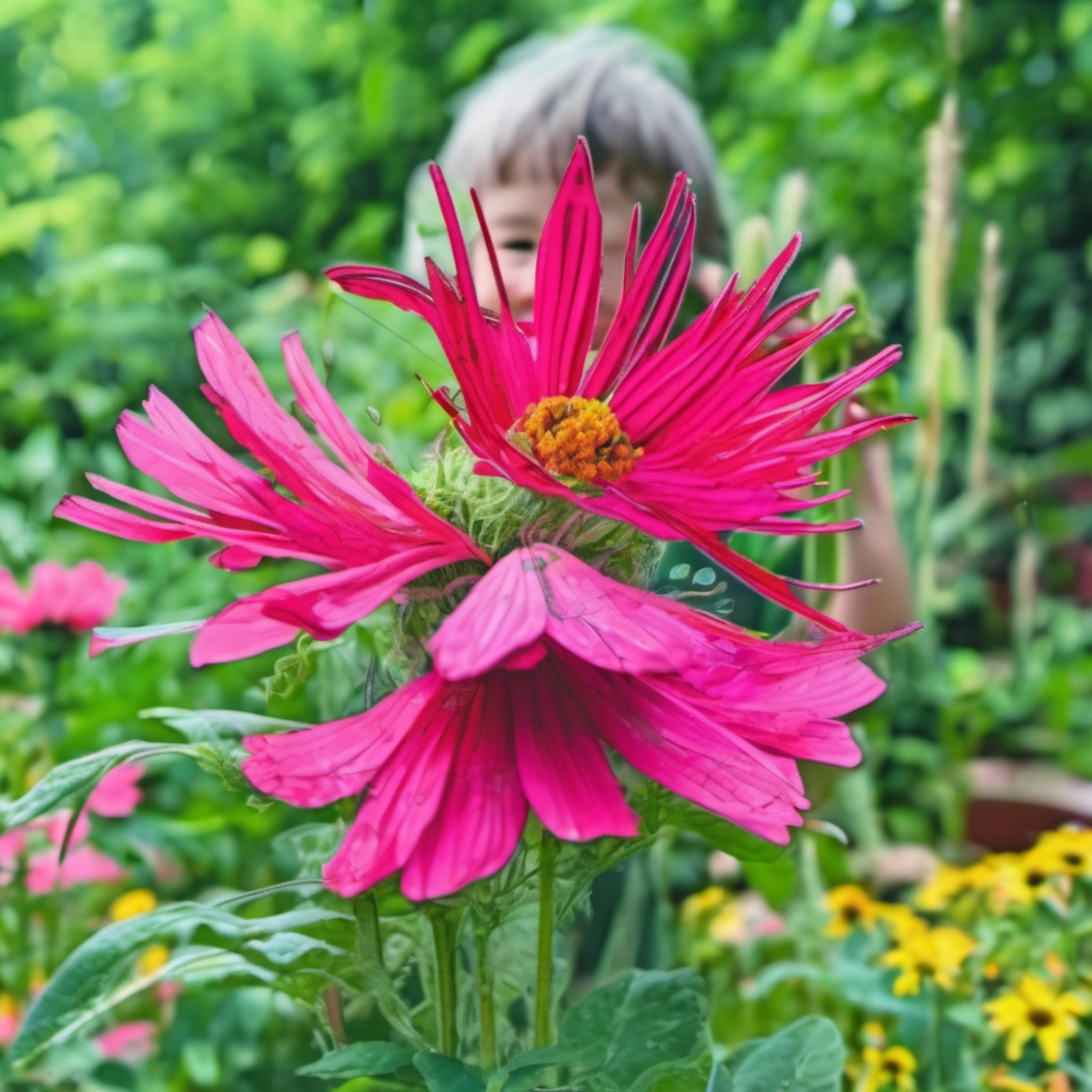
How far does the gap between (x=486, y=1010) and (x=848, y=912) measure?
1.29ft

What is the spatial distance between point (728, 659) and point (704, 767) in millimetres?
28

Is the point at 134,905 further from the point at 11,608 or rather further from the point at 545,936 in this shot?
the point at 545,936

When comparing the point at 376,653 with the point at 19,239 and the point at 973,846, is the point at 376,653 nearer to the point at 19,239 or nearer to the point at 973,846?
the point at 973,846

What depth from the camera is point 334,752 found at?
0.62ft

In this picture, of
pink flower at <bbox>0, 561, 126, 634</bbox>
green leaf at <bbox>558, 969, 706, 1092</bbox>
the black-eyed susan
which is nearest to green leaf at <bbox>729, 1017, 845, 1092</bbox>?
green leaf at <bbox>558, 969, 706, 1092</bbox>

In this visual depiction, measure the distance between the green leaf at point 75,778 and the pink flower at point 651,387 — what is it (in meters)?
0.09

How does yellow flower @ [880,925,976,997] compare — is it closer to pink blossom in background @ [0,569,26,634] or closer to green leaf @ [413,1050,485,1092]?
green leaf @ [413,1050,485,1092]

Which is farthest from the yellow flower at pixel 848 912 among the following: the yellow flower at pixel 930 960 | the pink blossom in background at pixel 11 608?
the pink blossom in background at pixel 11 608

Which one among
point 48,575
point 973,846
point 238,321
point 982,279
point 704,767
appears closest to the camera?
point 704,767

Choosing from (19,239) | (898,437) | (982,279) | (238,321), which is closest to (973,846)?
(898,437)

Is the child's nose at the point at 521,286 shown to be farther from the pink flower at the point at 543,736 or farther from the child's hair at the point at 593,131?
the pink flower at the point at 543,736

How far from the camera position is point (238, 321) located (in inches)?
45.3

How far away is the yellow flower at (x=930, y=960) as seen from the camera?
1.38 ft

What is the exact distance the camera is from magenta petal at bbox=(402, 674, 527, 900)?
0.56 ft
